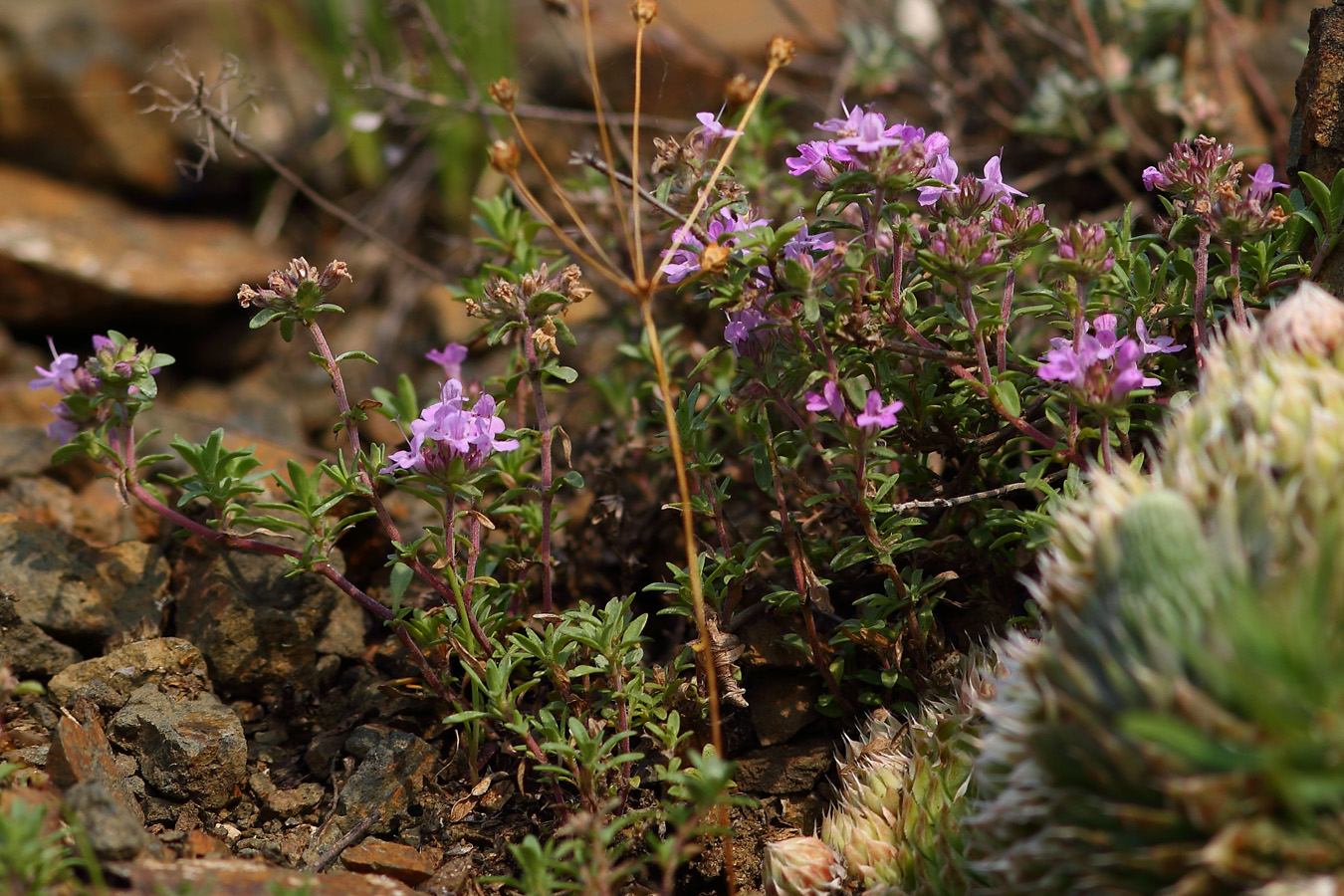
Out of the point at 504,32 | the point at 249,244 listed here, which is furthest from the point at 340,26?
the point at 249,244

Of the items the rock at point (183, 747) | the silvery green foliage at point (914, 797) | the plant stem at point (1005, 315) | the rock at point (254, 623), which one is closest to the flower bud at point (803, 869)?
the silvery green foliage at point (914, 797)

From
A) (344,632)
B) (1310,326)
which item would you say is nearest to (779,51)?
(1310,326)

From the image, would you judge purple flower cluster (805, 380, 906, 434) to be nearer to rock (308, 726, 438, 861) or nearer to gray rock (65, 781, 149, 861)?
rock (308, 726, 438, 861)

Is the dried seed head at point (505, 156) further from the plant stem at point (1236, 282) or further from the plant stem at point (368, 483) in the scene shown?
the plant stem at point (1236, 282)

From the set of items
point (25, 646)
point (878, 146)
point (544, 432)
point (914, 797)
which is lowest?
point (914, 797)

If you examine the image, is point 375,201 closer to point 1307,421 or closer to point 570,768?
point 570,768

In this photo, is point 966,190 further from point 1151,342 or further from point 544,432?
point 544,432
